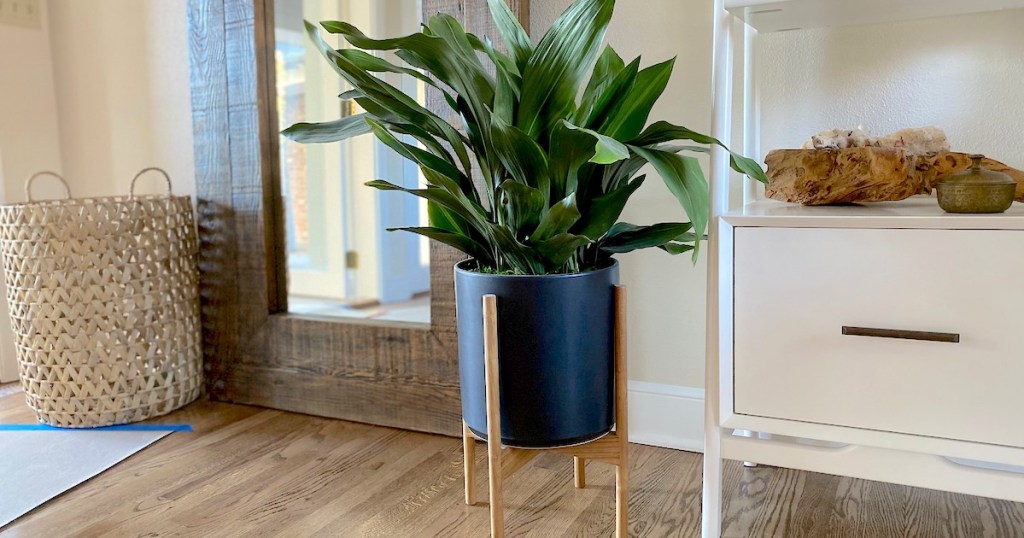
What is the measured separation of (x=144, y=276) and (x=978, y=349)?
59.9 inches

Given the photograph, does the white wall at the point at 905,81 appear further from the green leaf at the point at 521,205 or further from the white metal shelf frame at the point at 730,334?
the green leaf at the point at 521,205

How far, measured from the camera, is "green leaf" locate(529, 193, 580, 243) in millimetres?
892

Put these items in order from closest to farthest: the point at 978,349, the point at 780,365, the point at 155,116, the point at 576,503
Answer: the point at 978,349 → the point at 780,365 → the point at 576,503 → the point at 155,116

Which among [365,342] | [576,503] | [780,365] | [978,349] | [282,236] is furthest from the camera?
[282,236]

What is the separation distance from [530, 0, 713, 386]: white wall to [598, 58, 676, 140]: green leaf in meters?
0.37

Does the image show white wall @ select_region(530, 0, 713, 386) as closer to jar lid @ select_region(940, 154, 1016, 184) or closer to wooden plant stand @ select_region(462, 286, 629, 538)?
wooden plant stand @ select_region(462, 286, 629, 538)

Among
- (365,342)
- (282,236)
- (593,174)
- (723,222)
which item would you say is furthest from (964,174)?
(282,236)

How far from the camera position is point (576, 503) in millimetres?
1169

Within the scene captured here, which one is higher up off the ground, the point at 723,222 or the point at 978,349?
the point at 723,222

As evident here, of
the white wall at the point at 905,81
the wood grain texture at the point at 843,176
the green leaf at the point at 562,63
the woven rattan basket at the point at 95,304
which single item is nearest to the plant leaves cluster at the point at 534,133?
the green leaf at the point at 562,63

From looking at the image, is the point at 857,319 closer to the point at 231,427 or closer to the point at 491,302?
the point at 491,302

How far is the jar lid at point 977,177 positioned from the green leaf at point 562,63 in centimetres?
47

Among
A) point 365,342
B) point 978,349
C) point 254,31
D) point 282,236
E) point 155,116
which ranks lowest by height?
point 365,342

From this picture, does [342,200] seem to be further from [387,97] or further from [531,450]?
[531,450]
